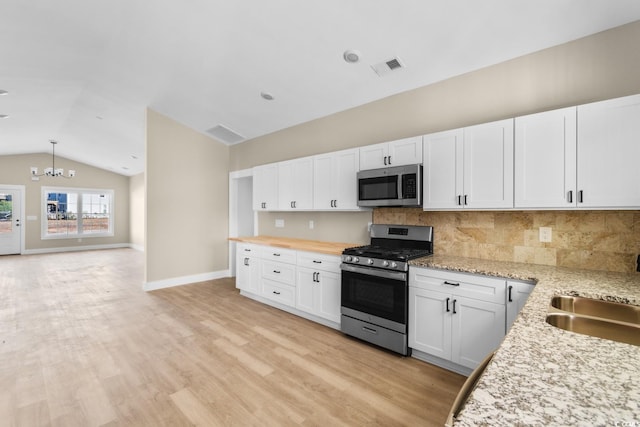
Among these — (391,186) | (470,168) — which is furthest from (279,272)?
(470,168)

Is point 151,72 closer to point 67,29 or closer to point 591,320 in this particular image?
point 67,29

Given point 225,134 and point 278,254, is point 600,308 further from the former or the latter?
point 225,134

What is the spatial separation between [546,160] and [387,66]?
1703 millimetres

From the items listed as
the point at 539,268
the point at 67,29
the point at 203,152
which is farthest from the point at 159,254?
the point at 539,268

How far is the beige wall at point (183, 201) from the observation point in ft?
17.2

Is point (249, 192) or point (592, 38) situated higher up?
point (592, 38)

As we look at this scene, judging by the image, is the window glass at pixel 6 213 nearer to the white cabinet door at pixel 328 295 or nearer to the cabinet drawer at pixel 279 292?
the cabinet drawer at pixel 279 292

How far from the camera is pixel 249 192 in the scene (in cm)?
642

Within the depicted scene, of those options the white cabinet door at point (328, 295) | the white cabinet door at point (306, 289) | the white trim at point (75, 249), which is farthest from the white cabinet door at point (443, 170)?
the white trim at point (75, 249)

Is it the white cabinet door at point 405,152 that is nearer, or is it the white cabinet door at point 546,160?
the white cabinet door at point 546,160

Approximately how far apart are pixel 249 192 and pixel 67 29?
378cm

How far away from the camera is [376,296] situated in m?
2.96

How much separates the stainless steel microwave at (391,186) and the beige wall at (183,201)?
375cm

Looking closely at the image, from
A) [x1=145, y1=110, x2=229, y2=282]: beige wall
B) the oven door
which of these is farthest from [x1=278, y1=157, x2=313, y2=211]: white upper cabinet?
[x1=145, y1=110, x2=229, y2=282]: beige wall
